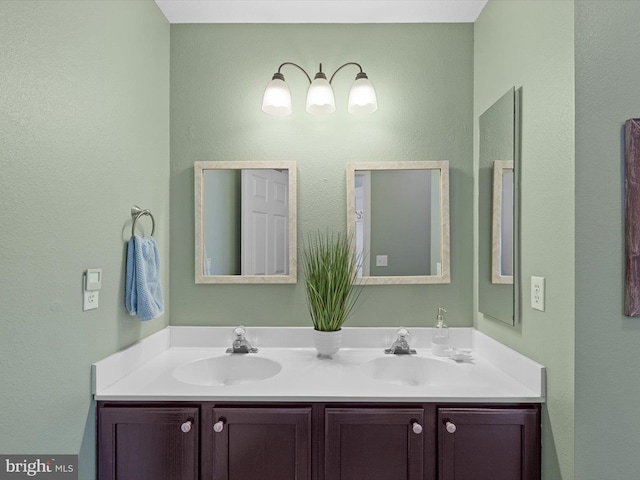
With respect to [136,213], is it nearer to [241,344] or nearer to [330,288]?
[241,344]

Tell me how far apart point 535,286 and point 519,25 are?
98cm

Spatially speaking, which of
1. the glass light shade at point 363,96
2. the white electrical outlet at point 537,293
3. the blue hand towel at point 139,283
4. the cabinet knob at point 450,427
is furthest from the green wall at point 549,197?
the blue hand towel at point 139,283

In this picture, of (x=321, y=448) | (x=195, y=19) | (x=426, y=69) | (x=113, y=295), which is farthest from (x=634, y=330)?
(x=195, y=19)

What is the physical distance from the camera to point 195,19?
203cm

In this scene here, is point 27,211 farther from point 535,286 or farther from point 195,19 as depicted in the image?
point 535,286

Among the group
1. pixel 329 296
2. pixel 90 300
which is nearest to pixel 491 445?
pixel 329 296

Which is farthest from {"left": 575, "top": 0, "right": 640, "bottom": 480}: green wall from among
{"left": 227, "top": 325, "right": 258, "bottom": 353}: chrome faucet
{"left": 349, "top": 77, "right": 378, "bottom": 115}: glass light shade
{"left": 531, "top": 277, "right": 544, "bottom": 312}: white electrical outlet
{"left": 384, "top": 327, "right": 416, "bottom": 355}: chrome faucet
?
{"left": 227, "top": 325, "right": 258, "bottom": 353}: chrome faucet

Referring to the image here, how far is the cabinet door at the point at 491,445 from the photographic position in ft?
4.61

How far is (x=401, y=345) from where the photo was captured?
1.93 metres

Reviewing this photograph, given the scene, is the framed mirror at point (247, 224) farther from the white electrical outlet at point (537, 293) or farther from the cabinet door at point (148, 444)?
the white electrical outlet at point (537, 293)

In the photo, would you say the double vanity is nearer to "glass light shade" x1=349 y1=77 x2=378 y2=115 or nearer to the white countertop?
the white countertop

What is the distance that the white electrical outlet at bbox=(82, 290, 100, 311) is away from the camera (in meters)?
1.37

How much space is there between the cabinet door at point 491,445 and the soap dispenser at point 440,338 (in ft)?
1.62

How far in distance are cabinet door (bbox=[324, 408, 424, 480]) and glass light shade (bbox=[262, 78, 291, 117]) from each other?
4.39 ft
